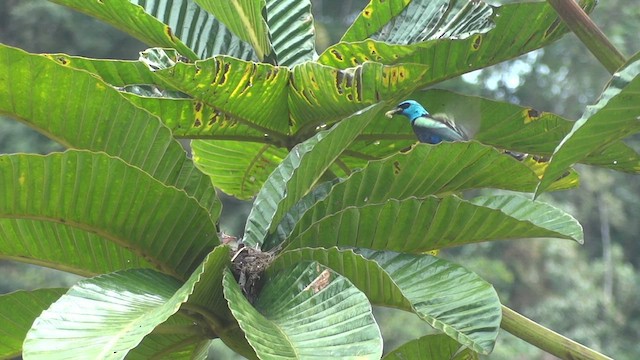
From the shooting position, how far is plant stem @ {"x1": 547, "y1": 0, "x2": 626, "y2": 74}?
1.06 m

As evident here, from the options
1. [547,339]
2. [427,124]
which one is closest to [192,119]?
[427,124]

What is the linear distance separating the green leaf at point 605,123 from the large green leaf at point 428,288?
0.23 meters

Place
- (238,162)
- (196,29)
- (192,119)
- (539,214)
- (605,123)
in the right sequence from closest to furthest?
(605,123), (539,214), (192,119), (196,29), (238,162)

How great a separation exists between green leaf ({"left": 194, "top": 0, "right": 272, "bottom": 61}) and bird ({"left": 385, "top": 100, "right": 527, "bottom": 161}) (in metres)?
0.26

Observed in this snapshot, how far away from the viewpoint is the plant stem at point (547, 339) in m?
1.29

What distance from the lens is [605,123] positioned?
39.3 inches

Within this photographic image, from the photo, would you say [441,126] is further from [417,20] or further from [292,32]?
[292,32]

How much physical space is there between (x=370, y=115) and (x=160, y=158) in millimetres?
315

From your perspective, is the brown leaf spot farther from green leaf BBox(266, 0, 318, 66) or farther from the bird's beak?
green leaf BBox(266, 0, 318, 66)

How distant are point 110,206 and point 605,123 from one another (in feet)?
2.19

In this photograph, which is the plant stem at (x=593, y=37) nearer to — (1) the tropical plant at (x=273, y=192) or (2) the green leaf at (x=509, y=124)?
(1) the tropical plant at (x=273, y=192)

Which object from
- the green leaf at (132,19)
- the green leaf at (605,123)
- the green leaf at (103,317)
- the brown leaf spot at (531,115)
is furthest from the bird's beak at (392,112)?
the green leaf at (605,123)

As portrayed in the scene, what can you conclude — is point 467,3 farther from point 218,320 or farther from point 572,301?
point 572,301

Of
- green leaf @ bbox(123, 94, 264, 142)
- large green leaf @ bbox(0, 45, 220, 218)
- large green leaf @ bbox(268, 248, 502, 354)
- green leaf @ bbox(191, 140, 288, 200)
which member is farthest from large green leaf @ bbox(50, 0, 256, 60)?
large green leaf @ bbox(268, 248, 502, 354)
